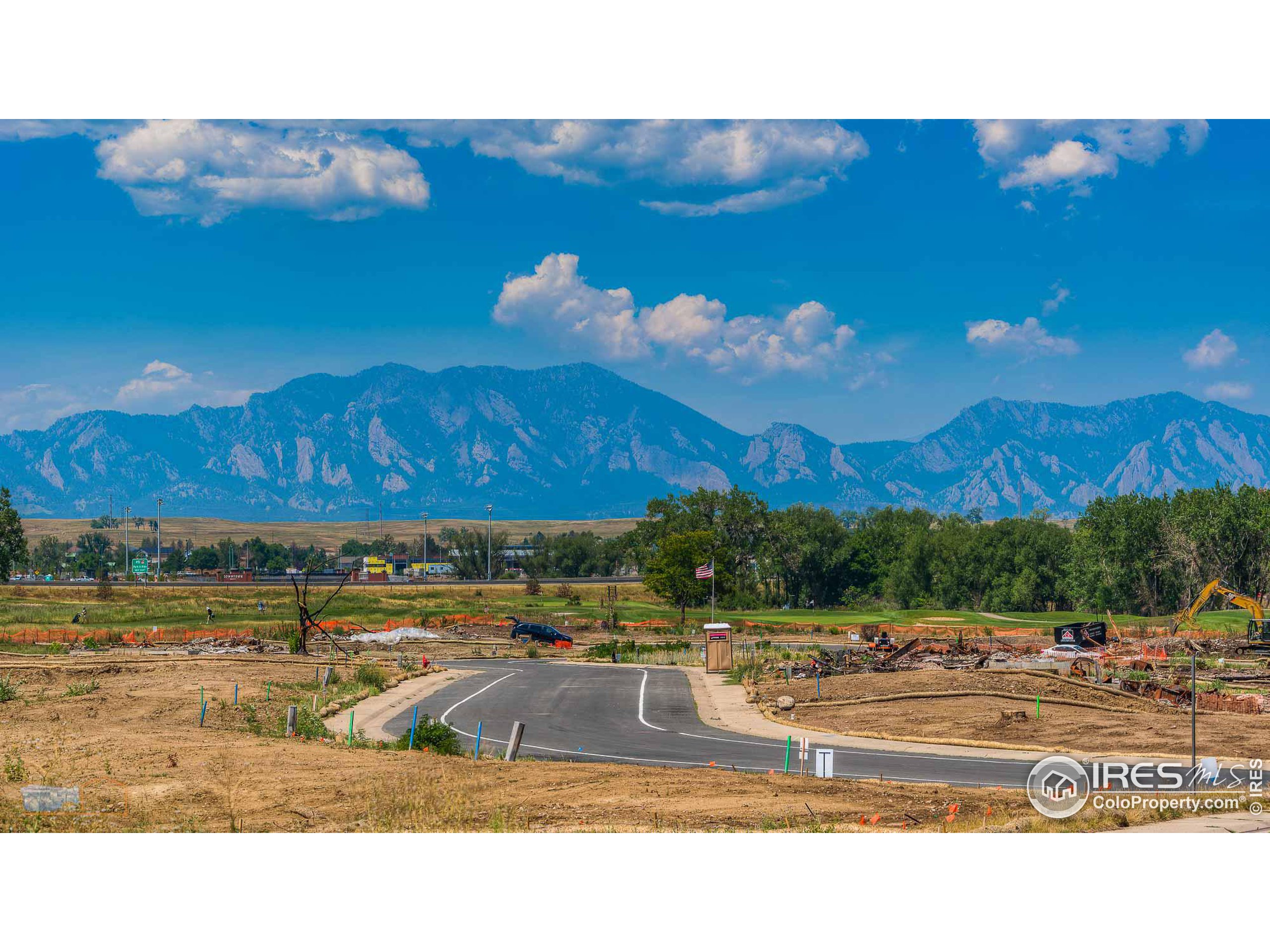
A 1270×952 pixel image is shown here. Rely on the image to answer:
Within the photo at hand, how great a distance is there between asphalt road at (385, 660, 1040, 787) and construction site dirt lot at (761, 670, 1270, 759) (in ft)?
9.72

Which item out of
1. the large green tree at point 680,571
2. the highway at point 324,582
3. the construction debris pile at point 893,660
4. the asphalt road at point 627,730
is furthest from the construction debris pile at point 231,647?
the highway at point 324,582

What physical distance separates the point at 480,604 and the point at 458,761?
77041mm

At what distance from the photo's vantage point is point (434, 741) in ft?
95.1

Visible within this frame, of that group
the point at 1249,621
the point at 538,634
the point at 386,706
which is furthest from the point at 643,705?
the point at 1249,621

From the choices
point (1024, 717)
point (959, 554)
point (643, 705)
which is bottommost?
point (643, 705)

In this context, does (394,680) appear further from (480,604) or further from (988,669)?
(480,604)

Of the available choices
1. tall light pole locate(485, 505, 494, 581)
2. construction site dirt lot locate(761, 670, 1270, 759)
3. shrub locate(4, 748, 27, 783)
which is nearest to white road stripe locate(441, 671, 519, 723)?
construction site dirt lot locate(761, 670, 1270, 759)

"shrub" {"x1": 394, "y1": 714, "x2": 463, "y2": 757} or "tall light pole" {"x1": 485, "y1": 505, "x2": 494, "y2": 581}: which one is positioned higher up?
"tall light pole" {"x1": 485, "y1": 505, "x2": 494, "y2": 581}

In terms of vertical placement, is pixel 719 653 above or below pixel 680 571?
below

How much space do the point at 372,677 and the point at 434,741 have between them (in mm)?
18020

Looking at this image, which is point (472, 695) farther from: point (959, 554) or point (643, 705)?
point (959, 554)

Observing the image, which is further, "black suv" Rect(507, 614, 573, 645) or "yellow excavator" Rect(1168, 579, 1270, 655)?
"black suv" Rect(507, 614, 573, 645)

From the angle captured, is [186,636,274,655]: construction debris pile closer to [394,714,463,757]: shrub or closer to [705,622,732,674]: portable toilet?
[705,622,732,674]: portable toilet

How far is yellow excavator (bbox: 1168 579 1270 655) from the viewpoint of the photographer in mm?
55500
